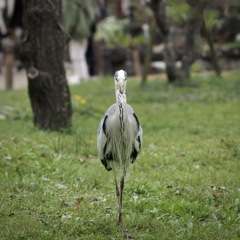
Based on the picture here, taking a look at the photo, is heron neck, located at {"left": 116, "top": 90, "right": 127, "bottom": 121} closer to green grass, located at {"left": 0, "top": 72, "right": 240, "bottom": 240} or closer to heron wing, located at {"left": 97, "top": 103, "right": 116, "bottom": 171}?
heron wing, located at {"left": 97, "top": 103, "right": 116, "bottom": 171}

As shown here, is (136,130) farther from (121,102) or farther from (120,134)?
(121,102)

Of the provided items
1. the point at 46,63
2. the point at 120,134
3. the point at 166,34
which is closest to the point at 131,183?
the point at 120,134

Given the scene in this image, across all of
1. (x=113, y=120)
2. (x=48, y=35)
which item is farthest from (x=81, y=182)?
(x=48, y=35)

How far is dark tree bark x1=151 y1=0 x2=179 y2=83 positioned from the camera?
1441 cm

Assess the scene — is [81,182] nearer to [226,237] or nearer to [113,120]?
[113,120]

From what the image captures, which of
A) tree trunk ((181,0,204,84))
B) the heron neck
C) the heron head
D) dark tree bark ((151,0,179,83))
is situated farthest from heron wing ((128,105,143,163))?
tree trunk ((181,0,204,84))

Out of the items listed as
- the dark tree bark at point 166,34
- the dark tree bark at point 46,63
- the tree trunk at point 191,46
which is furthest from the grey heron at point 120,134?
the tree trunk at point 191,46

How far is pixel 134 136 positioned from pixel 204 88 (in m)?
9.54

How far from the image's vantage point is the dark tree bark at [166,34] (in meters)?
14.4

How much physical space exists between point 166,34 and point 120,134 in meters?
10.2

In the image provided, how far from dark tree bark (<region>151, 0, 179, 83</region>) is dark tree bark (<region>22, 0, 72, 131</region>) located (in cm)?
573

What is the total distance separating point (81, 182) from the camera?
22.2 ft

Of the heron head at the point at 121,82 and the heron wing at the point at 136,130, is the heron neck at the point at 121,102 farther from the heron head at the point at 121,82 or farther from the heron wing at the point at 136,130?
the heron wing at the point at 136,130

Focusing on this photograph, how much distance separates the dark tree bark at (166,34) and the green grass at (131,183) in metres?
4.18
